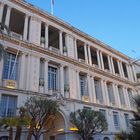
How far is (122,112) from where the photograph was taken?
94.2ft

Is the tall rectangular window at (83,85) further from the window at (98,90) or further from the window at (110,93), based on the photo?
the window at (110,93)

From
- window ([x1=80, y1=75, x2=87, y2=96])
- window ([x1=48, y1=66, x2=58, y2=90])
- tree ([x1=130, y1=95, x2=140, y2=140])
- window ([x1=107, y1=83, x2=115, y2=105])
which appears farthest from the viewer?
window ([x1=107, y1=83, x2=115, y2=105])

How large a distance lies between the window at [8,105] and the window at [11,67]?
220 centimetres

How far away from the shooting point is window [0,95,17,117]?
646 inches

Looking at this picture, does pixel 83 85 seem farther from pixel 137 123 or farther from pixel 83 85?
pixel 137 123

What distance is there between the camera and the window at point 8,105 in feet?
53.8

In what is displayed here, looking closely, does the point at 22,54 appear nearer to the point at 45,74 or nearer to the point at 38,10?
the point at 45,74

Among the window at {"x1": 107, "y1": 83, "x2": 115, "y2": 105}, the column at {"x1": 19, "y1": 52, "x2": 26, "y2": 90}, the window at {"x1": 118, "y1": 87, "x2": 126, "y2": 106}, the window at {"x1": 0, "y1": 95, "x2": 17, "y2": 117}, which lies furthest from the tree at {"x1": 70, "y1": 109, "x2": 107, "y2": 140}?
the window at {"x1": 118, "y1": 87, "x2": 126, "y2": 106}

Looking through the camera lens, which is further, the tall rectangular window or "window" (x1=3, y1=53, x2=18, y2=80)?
the tall rectangular window

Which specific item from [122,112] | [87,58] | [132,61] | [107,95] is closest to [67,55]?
[87,58]

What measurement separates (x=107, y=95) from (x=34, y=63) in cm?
1300

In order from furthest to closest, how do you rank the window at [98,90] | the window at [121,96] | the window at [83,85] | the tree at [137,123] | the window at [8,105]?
the window at [121,96], the window at [98,90], the window at [83,85], the window at [8,105], the tree at [137,123]

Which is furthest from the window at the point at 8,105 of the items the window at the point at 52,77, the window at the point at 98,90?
the window at the point at 98,90

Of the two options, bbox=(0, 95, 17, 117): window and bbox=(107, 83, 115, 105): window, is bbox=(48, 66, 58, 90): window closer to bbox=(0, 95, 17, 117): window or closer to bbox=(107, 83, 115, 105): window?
bbox=(0, 95, 17, 117): window
